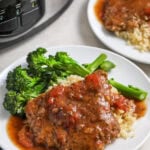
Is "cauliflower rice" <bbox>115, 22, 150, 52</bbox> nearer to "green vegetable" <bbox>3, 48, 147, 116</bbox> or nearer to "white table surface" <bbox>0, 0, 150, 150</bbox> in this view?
"white table surface" <bbox>0, 0, 150, 150</bbox>

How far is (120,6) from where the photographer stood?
1.99 meters

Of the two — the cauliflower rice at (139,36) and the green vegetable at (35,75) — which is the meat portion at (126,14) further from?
the green vegetable at (35,75)

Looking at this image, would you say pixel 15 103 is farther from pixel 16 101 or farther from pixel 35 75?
pixel 35 75

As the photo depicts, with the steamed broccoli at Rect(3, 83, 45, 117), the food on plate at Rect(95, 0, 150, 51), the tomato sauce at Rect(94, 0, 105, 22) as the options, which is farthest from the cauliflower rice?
the steamed broccoli at Rect(3, 83, 45, 117)

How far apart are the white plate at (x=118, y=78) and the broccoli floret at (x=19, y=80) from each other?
0.06 metres

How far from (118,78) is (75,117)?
1.11 ft

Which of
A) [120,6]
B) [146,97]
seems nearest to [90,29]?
[120,6]

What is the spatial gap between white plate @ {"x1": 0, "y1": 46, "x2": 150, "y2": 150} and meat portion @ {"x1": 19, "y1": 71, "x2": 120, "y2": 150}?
5cm

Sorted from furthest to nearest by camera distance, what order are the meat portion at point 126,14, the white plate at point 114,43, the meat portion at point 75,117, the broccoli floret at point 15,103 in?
the meat portion at point 126,14 → the white plate at point 114,43 → the broccoli floret at point 15,103 → the meat portion at point 75,117

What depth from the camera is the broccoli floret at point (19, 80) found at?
1.62 metres

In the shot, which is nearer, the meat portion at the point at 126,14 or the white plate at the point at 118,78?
the white plate at the point at 118,78

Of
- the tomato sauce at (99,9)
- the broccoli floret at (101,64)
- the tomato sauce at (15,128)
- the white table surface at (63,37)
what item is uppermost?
the tomato sauce at (99,9)

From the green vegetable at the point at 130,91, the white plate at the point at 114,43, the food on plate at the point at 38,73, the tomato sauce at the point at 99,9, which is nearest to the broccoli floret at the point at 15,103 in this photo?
the food on plate at the point at 38,73

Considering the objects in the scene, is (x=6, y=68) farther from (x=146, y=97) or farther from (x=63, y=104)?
(x=146, y=97)
